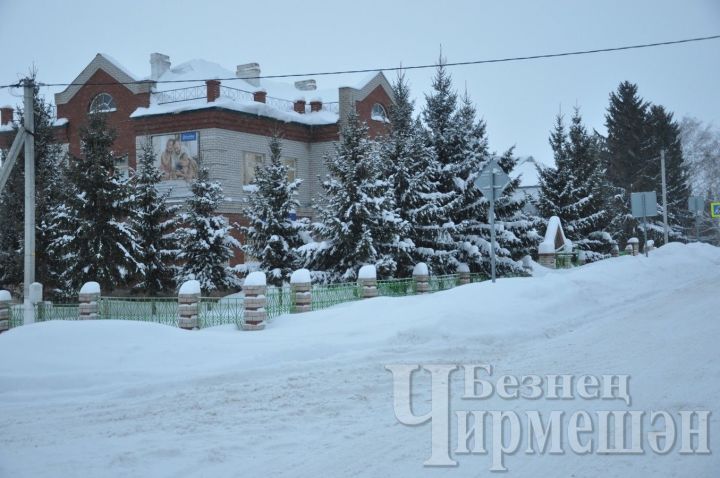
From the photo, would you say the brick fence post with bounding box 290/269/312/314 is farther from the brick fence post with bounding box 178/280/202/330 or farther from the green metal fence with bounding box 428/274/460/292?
the green metal fence with bounding box 428/274/460/292

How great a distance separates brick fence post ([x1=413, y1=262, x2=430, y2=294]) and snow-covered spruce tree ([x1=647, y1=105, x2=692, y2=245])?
36.4m

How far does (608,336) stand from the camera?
1162cm

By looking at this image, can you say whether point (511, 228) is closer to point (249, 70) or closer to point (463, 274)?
point (463, 274)

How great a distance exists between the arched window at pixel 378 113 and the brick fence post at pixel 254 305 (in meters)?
22.8

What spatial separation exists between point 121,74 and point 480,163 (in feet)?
60.3

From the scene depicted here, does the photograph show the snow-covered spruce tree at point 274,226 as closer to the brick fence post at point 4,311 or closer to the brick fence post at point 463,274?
the brick fence post at point 463,274

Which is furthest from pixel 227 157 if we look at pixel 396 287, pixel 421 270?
pixel 396 287

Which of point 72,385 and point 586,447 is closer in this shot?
point 586,447

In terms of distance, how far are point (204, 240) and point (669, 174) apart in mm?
42755

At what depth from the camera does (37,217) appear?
2250 centimetres

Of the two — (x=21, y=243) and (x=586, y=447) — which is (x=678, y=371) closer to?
(x=586, y=447)

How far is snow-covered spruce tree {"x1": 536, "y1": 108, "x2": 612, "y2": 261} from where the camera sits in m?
31.6

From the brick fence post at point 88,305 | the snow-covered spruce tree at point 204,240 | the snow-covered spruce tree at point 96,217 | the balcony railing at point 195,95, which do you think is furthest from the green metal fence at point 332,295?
the balcony railing at point 195,95

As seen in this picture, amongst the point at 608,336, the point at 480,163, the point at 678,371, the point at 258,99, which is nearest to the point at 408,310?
the point at 608,336
